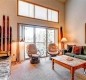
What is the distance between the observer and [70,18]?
6.62 meters

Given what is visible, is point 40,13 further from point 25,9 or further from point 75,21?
point 75,21

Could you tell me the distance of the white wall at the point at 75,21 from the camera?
576 centimetres

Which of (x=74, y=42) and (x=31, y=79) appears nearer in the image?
(x=31, y=79)

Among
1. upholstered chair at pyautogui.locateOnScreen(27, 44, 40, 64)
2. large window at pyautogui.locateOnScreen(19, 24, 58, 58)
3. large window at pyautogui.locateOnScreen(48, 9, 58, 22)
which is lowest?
upholstered chair at pyautogui.locateOnScreen(27, 44, 40, 64)

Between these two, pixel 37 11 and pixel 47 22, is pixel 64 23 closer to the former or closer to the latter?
pixel 47 22

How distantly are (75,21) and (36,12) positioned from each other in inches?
102

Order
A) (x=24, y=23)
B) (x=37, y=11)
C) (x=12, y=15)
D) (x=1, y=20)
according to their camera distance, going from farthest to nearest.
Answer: (x=37, y=11) → (x=24, y=23) → (x=12, y=15) → (x=1, y=20)

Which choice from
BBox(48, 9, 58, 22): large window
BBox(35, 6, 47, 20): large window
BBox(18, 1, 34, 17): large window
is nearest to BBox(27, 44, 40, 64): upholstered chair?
BBox(18, 1, 34, 17): large window

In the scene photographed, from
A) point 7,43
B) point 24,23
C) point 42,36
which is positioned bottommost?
point 7,43

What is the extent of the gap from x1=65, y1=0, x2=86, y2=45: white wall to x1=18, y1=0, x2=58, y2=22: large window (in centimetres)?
93

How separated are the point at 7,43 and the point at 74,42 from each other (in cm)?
414

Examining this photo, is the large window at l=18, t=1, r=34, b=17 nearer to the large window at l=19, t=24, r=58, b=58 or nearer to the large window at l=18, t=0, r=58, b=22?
the large window at l=18, t=0, r=58, b=22

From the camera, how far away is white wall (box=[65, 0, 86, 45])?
5758 mm

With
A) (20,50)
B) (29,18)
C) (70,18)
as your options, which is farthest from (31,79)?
(70,18)
